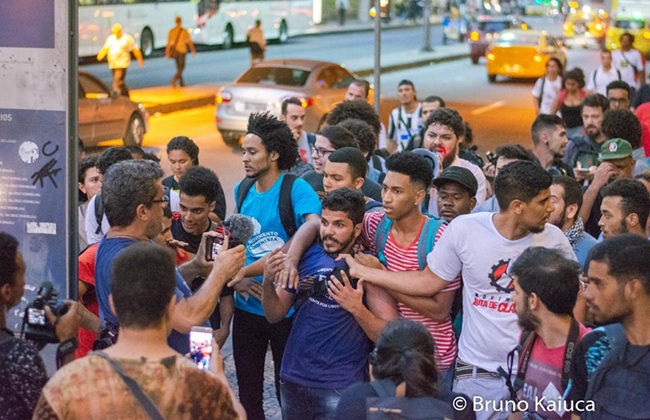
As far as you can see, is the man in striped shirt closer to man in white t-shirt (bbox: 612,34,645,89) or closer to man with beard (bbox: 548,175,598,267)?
man with beard (bbox: 548,175,598,267)

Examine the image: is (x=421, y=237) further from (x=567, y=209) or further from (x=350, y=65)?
(x=350, y=65)

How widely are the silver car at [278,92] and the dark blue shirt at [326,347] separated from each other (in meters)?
14.3

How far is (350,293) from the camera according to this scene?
5434 mm

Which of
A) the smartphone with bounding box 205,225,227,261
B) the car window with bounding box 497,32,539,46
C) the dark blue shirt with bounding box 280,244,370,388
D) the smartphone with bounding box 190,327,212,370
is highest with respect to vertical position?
the car window with bounding box 497,32,539,46

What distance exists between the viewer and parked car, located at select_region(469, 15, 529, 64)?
43.2 metres

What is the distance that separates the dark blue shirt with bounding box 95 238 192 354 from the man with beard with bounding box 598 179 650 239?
267cm

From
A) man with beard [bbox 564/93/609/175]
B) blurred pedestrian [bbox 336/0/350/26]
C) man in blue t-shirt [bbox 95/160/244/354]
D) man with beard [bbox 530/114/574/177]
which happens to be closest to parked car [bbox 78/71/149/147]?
man with beard [bbox 564/93/609/175]

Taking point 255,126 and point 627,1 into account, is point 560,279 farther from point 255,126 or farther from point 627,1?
point 627,1

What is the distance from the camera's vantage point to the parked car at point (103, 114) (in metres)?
18.9

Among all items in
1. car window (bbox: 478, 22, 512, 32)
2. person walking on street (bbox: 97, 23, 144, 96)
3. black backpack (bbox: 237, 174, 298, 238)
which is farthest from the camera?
car window (bbox: 478, 22, 512, 32)

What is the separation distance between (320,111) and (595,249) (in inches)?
633

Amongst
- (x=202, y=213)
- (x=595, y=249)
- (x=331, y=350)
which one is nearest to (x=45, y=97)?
(x=202, y=213)

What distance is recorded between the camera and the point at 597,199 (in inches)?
315

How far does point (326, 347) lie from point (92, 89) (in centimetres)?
1478
